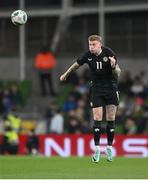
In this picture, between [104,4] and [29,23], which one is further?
[29,23]

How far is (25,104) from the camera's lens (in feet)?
106

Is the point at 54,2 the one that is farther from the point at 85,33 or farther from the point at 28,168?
the point at 28,168

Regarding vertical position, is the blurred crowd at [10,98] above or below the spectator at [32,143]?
above

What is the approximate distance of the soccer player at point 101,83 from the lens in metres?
16.4

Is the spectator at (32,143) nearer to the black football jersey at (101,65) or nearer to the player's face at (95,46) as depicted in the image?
the black football jersey at (101,65)

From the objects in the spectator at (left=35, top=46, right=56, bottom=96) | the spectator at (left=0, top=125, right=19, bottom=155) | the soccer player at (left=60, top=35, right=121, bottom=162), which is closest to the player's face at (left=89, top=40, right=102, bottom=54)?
the soccer player at (left=60, top=35, right=121, bottom=162)

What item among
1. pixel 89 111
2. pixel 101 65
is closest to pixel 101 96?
pixel 101 65

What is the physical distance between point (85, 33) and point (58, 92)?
3.89 metres

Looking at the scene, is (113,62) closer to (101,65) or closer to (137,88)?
(101,65)

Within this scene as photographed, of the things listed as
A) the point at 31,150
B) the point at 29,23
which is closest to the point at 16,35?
the point at 29,23

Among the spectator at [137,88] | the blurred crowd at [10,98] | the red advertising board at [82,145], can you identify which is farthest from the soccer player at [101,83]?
the blurred crowd at [10,98]

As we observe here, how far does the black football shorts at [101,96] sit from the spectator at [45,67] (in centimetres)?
1506

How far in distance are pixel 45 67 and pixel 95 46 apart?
15800mm

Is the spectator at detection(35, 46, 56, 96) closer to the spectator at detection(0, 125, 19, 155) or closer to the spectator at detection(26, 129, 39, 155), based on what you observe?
the spectator at detection(26, 129, 39, 155)
